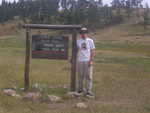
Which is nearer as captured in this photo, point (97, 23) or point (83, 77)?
point (83, 77)

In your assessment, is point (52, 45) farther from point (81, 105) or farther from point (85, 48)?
point (81, 105)

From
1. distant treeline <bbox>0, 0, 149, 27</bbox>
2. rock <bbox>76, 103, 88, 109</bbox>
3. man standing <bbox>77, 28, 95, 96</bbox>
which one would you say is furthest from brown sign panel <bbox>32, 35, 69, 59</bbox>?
distant treeline <bbox>0, 0, 149, 27</bbox>

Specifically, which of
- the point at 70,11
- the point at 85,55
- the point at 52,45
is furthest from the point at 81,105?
the point at 70,11

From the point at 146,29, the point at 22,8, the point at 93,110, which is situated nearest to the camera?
the point at 93,110

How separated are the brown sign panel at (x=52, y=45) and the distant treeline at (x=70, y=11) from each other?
8466 cm

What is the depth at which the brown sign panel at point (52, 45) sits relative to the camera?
11953mm

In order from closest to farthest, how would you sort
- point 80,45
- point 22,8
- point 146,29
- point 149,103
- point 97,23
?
point 149,103 < point 80,45 < point 146,29 < point 97,23 < point 22,8

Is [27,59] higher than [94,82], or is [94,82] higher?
[27,59]

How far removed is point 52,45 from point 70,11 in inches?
3840

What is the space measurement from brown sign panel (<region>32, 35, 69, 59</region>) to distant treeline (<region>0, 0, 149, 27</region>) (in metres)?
84.7

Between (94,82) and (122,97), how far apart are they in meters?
3.75

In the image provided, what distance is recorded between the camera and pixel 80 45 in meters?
11.3

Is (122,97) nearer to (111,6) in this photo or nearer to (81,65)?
(81,65)

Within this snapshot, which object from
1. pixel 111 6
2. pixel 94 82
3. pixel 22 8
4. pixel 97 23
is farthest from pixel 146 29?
pixel 94 82
